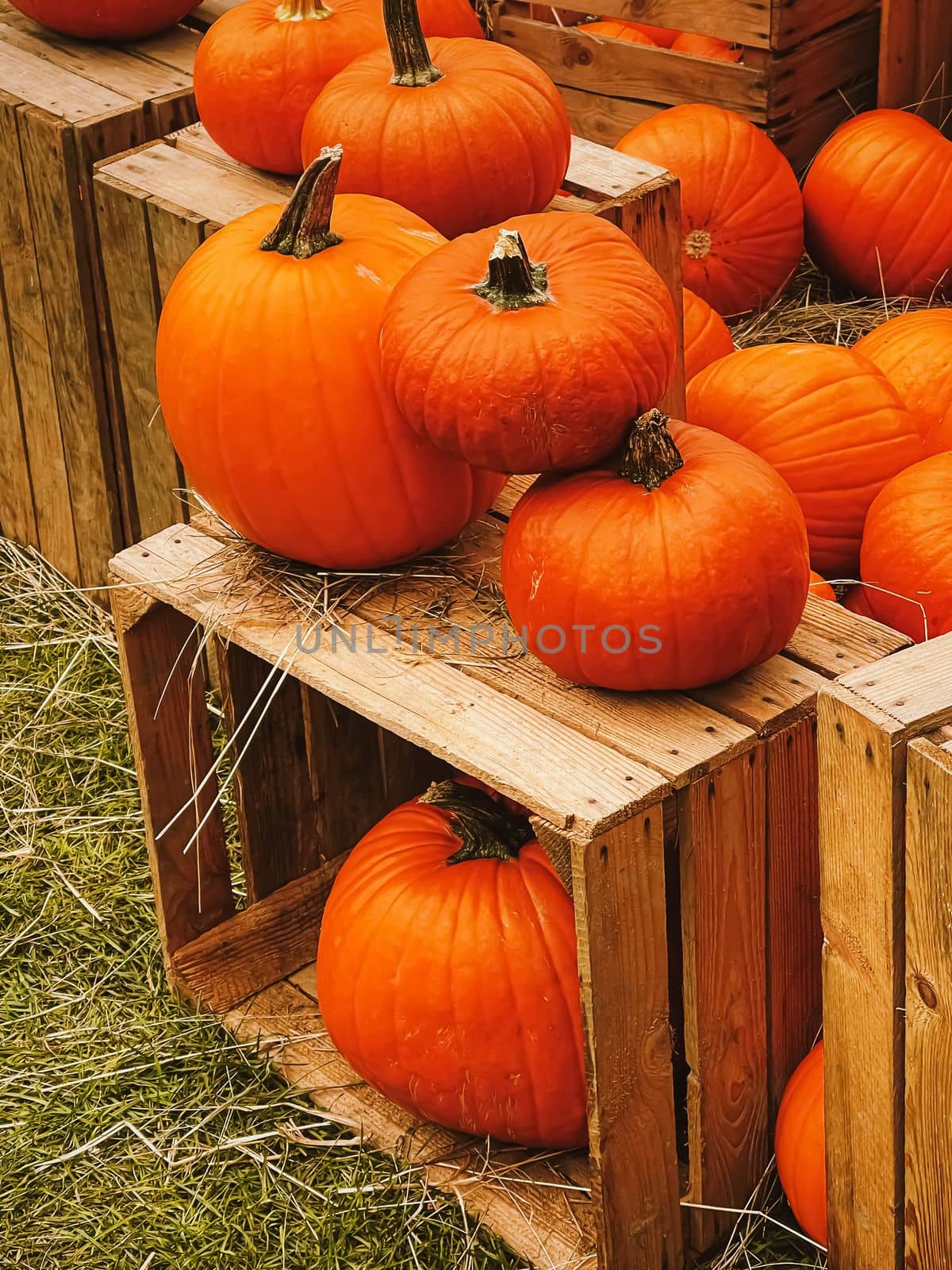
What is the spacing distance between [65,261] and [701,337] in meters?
1.35

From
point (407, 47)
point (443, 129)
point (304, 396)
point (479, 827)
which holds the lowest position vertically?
point (479, 827)

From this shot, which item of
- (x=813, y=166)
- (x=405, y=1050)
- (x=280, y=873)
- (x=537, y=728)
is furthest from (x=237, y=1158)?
(x=813, y=166)

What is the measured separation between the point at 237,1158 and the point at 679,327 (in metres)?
1.62

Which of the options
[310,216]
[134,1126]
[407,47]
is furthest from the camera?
[134,1126]

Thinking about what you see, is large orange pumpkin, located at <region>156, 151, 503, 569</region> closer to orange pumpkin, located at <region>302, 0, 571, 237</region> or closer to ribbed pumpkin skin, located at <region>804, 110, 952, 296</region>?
orange pumpkin, located at <region>302, 0, 571, 237</region>

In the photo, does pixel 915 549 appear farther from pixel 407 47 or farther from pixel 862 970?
pixel 407 47

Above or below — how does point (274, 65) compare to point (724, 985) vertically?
above

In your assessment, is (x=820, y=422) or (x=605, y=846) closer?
(x=605, y=846)

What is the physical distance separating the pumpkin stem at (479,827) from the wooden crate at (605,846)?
0.74 feet

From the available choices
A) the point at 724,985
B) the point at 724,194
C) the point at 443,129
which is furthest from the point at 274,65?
the point at 724,985

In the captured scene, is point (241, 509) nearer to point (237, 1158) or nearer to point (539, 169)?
point (539, 169)

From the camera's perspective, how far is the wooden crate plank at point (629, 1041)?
6.68 ft

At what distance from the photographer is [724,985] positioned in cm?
225

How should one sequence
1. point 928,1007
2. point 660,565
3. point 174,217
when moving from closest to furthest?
point 928,1007 → point 660,565 → point 174,217
